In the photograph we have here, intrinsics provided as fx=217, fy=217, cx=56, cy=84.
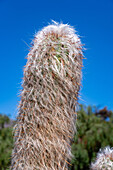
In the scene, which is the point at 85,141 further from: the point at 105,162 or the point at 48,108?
the point at 48,108

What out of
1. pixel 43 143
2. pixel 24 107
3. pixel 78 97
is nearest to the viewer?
pixel 43 143

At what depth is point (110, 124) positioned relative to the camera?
29.1 feet

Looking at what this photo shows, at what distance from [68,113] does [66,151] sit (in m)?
0.54

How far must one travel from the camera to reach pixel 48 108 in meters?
2.94

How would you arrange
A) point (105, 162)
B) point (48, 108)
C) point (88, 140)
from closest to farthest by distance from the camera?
point (48, 108) → point (105, 162) → point (88, 140)

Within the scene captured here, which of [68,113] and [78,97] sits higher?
[78,97]

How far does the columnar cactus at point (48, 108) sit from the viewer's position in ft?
9.61

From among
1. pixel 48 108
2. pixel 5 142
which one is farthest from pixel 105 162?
pixel 5 142

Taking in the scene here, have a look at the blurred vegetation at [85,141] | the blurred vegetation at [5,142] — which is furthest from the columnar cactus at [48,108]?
the blurred vegetation at [85,141]

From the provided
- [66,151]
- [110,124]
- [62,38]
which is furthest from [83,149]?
[62,38]

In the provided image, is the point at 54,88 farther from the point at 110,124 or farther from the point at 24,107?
the point at 110,124

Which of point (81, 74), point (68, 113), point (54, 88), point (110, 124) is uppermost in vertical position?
point (110, 124)

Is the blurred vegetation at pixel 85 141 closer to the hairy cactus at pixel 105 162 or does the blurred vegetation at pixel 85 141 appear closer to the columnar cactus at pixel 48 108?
the hairy cactus at pixel 105 162

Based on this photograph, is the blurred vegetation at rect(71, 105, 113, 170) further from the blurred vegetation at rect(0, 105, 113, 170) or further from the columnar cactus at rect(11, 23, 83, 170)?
the columnar cactus at rect(11, 23, 83, 170)
